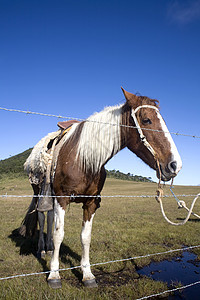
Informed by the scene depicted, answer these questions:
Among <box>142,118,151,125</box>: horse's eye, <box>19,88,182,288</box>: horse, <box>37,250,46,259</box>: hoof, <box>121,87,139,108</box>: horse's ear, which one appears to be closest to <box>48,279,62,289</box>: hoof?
<box>19,88,182,288</box>: horse

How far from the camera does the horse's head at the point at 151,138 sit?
106 inches

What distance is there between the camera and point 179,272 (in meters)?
3.97

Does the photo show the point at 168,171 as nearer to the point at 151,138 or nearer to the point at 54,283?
the point at 151,138

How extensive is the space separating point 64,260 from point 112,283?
1.33 m

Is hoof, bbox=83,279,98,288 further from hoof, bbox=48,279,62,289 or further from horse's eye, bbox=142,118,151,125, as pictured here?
horse's eye, bbox=142,118,151,125

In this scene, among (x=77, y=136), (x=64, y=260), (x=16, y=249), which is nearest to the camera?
(x=77, y=136)

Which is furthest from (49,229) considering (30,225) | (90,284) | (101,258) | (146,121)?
(146,121)

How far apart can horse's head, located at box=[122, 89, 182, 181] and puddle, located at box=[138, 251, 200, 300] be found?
1892 millimetres

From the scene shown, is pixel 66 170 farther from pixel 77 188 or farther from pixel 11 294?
pixel 11 294

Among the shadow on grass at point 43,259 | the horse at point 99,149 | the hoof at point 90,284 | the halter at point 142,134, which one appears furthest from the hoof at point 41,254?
the halter at point 142,134

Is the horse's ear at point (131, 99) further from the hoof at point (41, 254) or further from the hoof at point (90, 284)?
the hoof at point (41, 254)

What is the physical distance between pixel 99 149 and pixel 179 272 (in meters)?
2.86

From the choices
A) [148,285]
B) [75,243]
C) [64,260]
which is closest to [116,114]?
[148,285]

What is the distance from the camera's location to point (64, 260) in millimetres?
4359
